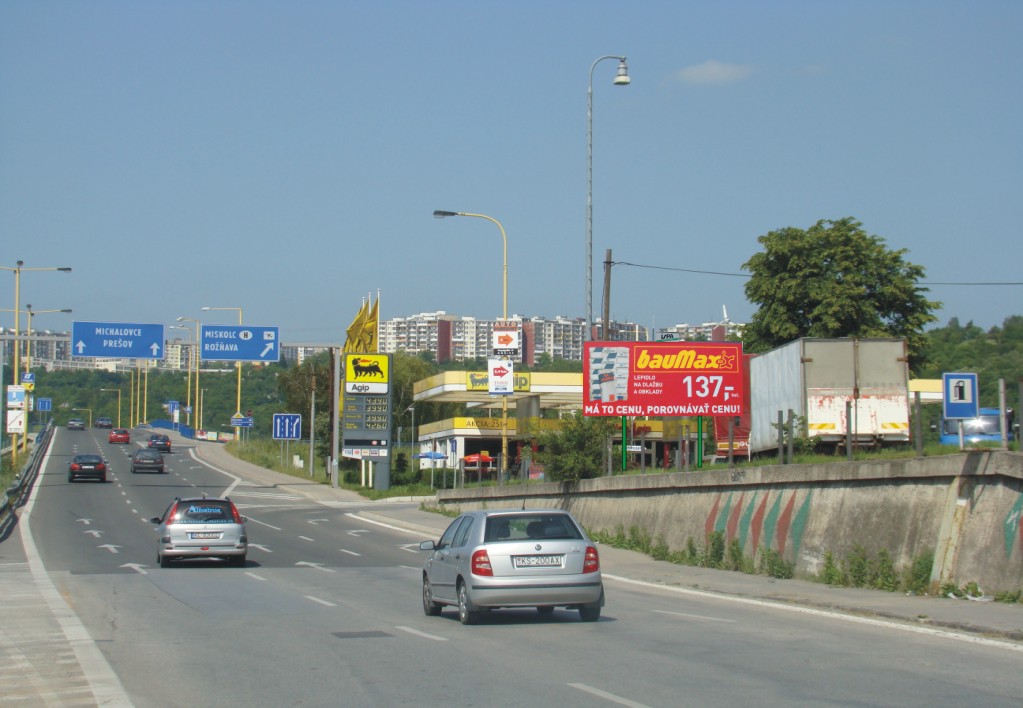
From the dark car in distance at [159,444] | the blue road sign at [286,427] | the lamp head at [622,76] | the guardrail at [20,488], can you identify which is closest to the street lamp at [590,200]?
the lamp head at [622,76]

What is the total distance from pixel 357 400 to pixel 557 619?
4719 centimetres

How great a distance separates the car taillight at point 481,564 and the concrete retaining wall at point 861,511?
274 inches

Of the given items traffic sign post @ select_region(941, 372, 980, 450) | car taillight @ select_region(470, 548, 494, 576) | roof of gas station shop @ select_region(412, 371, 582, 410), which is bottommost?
car taillight @ select_region(470, 548, 494, 576)

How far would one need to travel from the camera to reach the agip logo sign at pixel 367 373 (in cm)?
6266

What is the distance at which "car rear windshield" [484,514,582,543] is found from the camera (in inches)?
599

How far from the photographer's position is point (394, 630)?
14.7 m

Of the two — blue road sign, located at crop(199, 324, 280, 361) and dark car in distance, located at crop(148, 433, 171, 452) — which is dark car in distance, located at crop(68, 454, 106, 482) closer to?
blue road sign, located at crop(199, 324, 280, 361)

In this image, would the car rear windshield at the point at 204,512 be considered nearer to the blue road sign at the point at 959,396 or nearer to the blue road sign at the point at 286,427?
the blue road sign at the point at 959,396

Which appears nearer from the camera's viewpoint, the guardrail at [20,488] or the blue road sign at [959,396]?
the blue road sign at [959,396]

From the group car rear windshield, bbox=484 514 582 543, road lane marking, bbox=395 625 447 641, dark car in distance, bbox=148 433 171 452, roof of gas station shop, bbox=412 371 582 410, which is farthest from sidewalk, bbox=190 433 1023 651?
dark car in distance, bbox=148 433 171 452

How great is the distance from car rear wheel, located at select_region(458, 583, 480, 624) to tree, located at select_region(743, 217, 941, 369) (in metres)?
34.0

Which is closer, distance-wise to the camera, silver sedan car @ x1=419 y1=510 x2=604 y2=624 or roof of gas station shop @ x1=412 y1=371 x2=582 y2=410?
silver sedan car @ x1=419 y1=510 x2=604 y2=624

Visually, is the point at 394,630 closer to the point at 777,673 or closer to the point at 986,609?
the point at 777,673

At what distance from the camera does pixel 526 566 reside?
14969 mm
